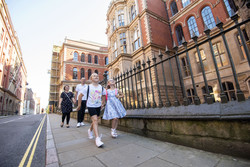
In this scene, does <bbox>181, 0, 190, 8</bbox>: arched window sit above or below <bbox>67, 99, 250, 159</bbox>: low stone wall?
above

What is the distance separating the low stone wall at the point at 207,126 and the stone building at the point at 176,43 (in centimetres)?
704

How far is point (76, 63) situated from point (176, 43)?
75.9 ft

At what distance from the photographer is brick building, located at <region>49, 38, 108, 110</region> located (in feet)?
90.2

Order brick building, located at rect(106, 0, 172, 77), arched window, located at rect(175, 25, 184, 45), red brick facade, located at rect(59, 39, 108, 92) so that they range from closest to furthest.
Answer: brick building, located at rect(106, 0, 172, 77) → arched window, located at rect(175, 25, 184, 45) → red brick facade, located at rect(59, 39, 108, 92)

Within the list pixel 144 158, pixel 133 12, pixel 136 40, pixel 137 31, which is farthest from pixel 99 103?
pixel 133 12

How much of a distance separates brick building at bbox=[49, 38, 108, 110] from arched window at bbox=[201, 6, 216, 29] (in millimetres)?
24702

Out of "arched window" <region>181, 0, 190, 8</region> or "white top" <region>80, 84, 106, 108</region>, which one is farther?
"arched window" <region>181, 0, 190, 8</region>

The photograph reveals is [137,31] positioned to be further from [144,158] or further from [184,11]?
[144,158]

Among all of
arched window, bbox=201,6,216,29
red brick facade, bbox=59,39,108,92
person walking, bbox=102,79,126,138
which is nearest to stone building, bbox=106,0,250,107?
arched window, bbox=201,6,216,29

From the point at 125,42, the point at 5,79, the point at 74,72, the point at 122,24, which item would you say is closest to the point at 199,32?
the point at 125,42

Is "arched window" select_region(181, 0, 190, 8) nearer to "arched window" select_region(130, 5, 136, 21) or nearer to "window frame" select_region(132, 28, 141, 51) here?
"arched window" select_region(130, 5, 136, 21)

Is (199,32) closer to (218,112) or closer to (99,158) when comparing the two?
(218,112)

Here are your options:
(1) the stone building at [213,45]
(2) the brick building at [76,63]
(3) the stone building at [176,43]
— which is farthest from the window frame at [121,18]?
(2) the brick building at [76,63]

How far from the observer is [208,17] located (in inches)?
500
